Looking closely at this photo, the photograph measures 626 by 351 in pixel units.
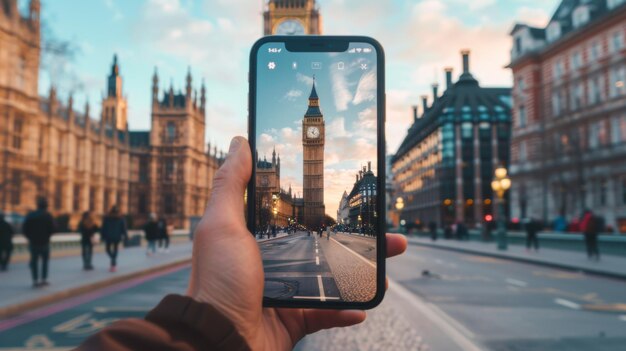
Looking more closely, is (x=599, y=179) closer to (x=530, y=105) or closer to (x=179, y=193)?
(x=530, y=105)

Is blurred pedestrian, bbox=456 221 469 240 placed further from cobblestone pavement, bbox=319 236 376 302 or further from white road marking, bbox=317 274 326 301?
white road marking, bbox=317 274 326 301

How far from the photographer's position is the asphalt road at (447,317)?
6355mm

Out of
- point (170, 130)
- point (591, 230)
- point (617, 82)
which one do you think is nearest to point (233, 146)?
point (591, 230)

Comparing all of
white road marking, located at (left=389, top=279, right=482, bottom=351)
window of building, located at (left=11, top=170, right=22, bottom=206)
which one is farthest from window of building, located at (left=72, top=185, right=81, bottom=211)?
white road marking, located at (left=389, top=279, right=482, bottom=351)

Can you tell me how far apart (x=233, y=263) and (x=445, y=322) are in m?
5.99

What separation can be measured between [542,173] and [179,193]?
50073 millimetres

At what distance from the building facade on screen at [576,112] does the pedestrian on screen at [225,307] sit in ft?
126

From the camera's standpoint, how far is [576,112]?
39.1 m

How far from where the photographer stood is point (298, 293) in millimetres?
2516

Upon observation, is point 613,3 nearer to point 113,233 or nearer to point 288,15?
point 113,233

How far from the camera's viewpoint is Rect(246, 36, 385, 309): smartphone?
8.73ft

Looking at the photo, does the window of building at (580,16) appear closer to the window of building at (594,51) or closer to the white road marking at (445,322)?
the window of building at (594,51)

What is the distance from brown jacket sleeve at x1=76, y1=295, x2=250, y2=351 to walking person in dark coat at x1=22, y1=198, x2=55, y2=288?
1146cm

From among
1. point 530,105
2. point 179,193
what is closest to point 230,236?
point 530,105
